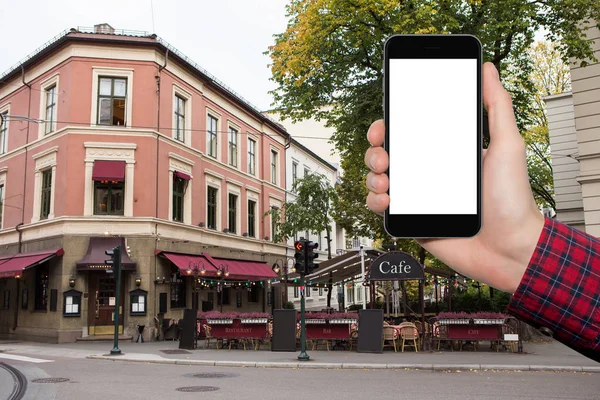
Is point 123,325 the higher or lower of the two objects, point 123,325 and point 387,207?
the lower

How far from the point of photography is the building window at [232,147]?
111 ft

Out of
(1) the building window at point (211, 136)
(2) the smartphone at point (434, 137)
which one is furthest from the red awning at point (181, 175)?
(2) the smartphone at point (434, 137)

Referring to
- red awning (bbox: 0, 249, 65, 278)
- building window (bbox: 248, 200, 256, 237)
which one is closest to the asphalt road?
red awning (bbox: 0, 249, 65, 278)

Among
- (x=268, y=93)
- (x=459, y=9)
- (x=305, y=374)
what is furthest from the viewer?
(x=268, y=93)

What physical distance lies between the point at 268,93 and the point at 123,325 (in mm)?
11576

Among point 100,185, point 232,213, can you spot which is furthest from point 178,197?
point 232,213

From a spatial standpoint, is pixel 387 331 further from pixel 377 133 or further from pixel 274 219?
pixel 377 133

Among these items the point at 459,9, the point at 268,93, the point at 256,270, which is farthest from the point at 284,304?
the point at 459,9

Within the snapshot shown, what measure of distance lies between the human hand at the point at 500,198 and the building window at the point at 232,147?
1275 inches

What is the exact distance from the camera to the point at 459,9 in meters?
18.8

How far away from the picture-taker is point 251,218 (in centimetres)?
3644

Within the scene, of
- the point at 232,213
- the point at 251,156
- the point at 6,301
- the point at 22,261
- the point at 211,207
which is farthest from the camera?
the point at 251,156

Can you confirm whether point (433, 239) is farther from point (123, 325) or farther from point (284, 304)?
point (284, 304)

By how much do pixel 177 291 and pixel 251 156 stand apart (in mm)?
12363
